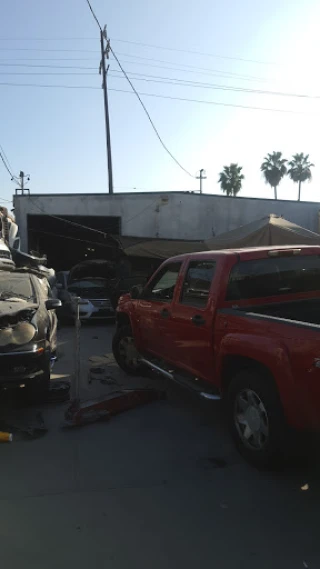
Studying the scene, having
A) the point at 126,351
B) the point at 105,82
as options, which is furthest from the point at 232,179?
the point at 126,351

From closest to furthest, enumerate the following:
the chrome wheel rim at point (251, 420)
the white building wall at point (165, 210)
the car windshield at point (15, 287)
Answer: the chrome wheel rim at point (251, 420) < the car windshield at point (15, 287) < the white building wall at point (165, 210)

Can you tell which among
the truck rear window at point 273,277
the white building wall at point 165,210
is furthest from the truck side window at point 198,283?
the white building wall at point 165,210

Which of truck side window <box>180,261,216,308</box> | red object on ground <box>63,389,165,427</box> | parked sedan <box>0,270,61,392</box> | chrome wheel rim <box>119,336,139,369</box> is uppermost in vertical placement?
truck side window <box>180,261,216,308</box>

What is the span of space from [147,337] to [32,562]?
11.7 feet

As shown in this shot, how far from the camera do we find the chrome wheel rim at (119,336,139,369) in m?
6.74

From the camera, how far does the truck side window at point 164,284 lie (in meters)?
5.55

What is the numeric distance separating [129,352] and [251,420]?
3276 mm

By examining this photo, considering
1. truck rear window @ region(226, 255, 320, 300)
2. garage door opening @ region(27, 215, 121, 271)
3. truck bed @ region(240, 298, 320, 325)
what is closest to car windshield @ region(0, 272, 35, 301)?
truck rear window @ region(226, 255, 320, 300)

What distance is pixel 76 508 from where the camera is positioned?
128 inches

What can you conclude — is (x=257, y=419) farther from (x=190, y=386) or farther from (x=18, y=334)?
(x=18, y=334)

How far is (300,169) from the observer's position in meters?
62.1

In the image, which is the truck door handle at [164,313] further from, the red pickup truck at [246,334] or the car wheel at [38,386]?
the car wheel at [38,386]

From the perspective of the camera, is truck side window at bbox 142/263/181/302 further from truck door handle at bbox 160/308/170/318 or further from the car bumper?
the car bumper

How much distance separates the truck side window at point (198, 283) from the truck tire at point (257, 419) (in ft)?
3.29
